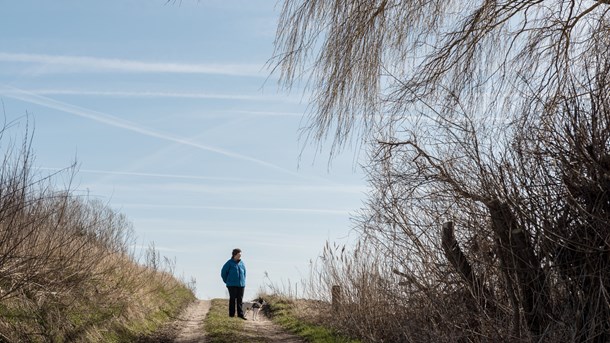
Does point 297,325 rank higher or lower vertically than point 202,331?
higher

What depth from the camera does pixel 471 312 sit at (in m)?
7.14

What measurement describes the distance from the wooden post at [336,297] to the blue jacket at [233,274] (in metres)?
5.06

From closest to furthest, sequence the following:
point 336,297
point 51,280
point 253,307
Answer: point 51,280
point 336,297
point 253,307

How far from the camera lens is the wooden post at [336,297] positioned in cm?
1296

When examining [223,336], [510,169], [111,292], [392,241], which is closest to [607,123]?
[510,169]

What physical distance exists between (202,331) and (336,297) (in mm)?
3138

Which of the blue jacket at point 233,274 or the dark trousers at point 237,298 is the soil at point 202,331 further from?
the blue jacket at point 233,274

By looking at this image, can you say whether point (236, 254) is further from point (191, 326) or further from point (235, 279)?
point (191, 326)

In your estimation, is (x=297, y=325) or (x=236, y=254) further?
(x=236, y=254)

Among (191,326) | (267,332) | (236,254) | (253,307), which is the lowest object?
(267,332)

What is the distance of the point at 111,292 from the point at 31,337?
4.13 meters

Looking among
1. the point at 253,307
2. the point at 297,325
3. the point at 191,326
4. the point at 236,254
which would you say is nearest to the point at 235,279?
the point at 236,254

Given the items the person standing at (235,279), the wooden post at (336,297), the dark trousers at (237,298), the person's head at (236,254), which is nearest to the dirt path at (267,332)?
the dark trousers at (237,298)

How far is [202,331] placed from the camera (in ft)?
48.3
